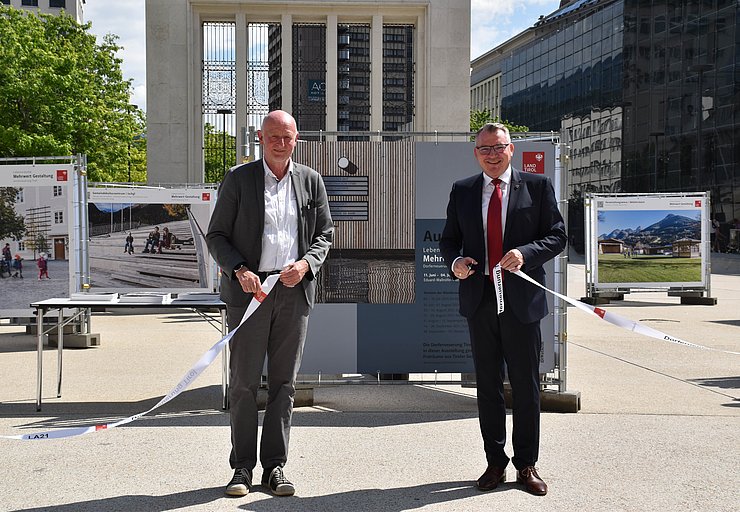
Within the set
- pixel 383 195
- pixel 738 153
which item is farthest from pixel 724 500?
pixel 738 153

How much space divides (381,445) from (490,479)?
1.33m

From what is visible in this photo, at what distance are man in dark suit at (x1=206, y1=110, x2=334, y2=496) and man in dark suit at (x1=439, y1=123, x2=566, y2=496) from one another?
93 centimetres

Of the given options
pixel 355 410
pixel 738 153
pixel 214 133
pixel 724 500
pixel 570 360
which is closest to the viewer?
pixel 724 500

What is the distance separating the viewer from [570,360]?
36.5ft

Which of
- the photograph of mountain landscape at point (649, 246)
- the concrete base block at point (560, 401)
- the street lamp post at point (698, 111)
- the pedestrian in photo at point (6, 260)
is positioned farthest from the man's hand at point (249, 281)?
the street lamp post at point (698, 111)

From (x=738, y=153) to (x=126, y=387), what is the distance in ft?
159

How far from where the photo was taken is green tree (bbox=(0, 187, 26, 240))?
12625 millimetres

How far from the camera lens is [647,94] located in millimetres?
60750

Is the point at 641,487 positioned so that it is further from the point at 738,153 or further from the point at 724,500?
the point at 738,153

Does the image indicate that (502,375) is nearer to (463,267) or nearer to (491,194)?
(463,267)

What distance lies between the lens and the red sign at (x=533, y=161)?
7969 mm

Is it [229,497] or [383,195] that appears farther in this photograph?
[383,195]

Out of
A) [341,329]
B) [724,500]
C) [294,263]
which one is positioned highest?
A: [294,263]

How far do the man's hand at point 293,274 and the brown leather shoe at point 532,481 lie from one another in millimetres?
1713
